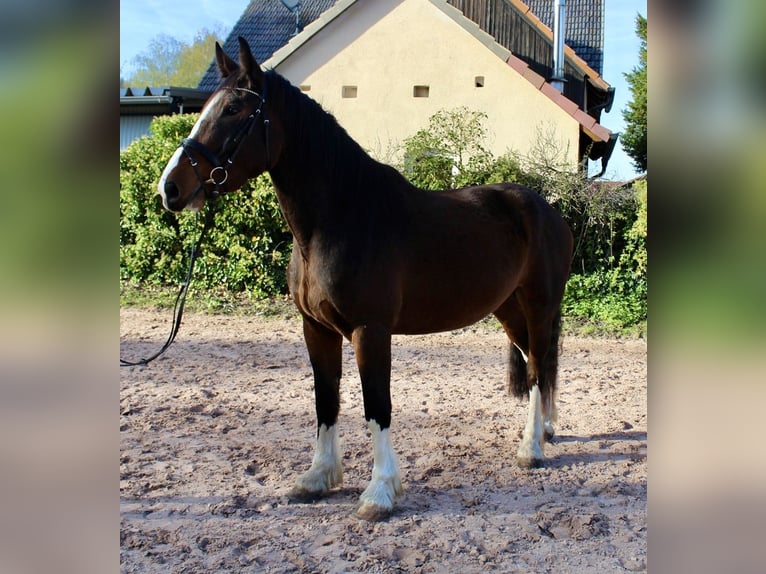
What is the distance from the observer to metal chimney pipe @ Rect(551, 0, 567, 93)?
449 inches

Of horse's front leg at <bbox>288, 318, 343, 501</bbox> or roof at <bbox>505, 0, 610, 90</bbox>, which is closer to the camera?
horse's front leg at <bbox>288, 318, 343, 501</bbox>

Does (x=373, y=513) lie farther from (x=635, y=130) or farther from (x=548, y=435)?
(x=635, y=130)

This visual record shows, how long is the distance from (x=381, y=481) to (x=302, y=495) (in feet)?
1.55

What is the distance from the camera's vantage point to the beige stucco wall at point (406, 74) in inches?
459

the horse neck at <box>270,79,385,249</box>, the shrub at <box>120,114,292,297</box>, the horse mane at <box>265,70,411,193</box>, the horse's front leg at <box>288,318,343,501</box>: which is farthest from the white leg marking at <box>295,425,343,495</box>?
the shrub at <box>120,114,292,297</box>

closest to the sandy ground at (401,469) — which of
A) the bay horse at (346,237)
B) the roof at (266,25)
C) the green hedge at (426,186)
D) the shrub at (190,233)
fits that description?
the bay horse at (346,237)

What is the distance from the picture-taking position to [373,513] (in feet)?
9.71

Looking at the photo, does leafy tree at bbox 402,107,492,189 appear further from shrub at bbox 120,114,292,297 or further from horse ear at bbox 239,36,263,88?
horse ear at bbox 239,36,263,88

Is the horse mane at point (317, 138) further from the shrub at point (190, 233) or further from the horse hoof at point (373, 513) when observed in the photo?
the shrub at point (190, 233)

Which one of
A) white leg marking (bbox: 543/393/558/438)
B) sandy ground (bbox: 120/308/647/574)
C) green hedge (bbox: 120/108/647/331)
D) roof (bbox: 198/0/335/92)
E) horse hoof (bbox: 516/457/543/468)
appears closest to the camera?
sandy ground (bbox: 120/308/647/574)

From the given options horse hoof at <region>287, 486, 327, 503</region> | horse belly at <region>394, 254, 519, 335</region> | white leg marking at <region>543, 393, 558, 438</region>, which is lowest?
horse hoof at <region>287, 486, 327, 503</region>

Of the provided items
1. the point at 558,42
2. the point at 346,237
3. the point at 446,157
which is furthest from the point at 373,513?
the point at 558,42

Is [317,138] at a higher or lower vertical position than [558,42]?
lower
